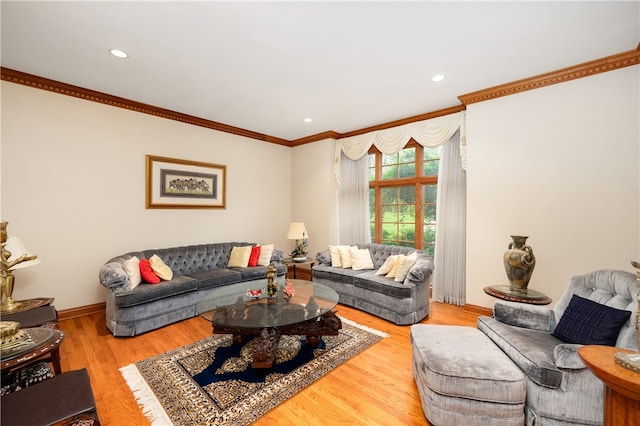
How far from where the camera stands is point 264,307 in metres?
2.79

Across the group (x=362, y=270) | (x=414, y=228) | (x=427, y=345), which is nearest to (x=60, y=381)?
(x=427, y=345)

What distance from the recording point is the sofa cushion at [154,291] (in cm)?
302

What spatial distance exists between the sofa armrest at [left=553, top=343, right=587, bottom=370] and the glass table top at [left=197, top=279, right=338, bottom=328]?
169cm

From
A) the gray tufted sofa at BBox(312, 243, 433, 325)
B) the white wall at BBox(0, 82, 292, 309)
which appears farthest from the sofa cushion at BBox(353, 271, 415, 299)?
the white wall at BBox(0, 82, 292, 309)

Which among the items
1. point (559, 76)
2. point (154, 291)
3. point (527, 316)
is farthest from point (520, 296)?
point (154, 291)

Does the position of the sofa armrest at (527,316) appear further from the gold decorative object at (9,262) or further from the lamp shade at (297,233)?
the gold decorative object at (9,262)

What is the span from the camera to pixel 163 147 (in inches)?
170

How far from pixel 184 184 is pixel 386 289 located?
11.5 feet

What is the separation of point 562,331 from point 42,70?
18.1ft

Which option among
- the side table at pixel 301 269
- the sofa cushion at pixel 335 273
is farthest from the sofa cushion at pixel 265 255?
the sofa cushion at pixel 335 273

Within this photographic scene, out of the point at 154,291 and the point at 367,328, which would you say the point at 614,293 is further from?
the point at 154,291

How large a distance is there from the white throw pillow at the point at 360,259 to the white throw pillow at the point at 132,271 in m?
2.90

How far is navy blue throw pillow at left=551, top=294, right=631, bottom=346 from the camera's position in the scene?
174 centimetres

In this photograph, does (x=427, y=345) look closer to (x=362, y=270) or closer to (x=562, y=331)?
(x=562, y=331)
